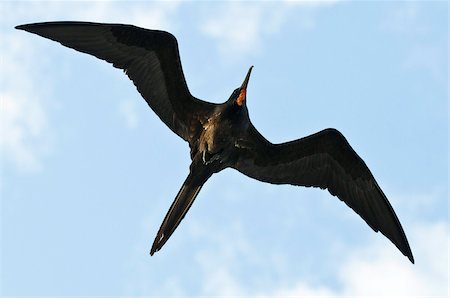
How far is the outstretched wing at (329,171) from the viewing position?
15930 millimetres

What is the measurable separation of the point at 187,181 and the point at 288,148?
196 cm

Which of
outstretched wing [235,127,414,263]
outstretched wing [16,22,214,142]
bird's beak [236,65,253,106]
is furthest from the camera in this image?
outstretched wing [235,127,414,263]

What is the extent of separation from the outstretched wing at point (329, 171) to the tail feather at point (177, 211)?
1.04 meters

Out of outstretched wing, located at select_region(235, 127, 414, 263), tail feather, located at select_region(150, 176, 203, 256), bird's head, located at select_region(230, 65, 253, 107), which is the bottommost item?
tail feather, located at select_region(150, 176, 203, 256)

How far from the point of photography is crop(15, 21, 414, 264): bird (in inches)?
592

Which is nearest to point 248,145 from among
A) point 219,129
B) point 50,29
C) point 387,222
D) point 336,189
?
point 219,129

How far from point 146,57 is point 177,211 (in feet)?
8.69

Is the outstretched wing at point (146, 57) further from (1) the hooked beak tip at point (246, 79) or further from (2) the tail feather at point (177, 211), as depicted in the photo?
(2) the tail feather at point (177, 211)

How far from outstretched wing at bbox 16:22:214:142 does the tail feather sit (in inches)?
34.2

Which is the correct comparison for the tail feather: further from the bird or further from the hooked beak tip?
the hooked beak tip

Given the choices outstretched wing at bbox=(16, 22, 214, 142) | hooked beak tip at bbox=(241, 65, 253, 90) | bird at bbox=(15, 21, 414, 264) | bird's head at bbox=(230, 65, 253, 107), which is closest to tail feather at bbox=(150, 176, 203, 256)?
bird at bbox=(15, 21, 414, 264)

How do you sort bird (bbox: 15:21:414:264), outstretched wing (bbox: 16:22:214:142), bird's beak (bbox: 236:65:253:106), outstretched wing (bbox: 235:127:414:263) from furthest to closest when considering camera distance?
outstretched wing (bbox: 235:127:414:263) < bird's beak (bbox: 236:65:253:106) < bird (bbox: 15:21:414:264) < outstretched wing (bbox: 16:22:214:142)

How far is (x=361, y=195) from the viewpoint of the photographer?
1616cm

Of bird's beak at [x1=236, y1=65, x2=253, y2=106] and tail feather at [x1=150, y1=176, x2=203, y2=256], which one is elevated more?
bird's beak at [x1=236, y1=65, x2=253, y2=106]
